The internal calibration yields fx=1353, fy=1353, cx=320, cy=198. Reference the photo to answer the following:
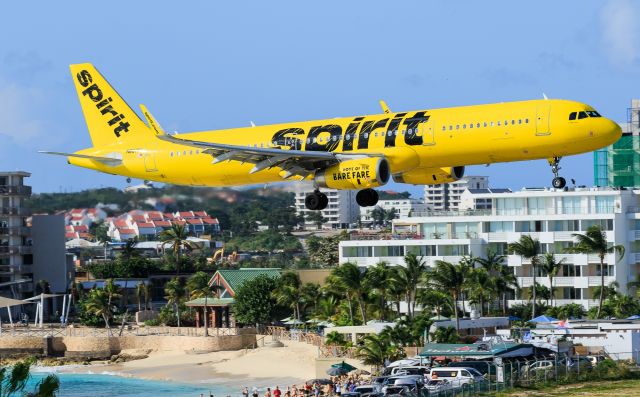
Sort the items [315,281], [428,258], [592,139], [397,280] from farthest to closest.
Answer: [315,281] → [428,258] → [397,280] → [592,139]

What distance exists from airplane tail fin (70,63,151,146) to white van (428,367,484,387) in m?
23.6

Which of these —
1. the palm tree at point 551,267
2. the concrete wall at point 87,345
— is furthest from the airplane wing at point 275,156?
the concrete wall at point 87,345

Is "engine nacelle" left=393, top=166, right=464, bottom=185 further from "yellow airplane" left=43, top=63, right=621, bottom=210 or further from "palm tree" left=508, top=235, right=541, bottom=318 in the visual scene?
"palm tree" left=508, top=235, right=541, bottom=318

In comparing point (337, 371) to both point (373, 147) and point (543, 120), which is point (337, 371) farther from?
point (543, 120)

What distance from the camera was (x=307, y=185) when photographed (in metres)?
76.9

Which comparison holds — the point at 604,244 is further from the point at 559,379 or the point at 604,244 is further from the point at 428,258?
the point at 559,379

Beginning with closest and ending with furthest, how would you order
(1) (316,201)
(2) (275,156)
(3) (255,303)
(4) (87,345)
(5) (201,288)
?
1. (2) (275,156)
2. (1) (316,201)
3. (3) (255,303)
4. (4) (87,345)
5. (5) (201,288)

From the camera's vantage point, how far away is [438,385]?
70.8m

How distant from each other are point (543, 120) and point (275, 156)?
14.1 meters

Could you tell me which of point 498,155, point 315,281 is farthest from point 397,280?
point 498,155

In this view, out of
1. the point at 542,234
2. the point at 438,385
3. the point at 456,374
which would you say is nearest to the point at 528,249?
the point at 542,234

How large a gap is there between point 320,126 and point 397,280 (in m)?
48.4

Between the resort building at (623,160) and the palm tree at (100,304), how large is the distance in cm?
6781

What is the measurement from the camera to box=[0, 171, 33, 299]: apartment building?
17662 cm
